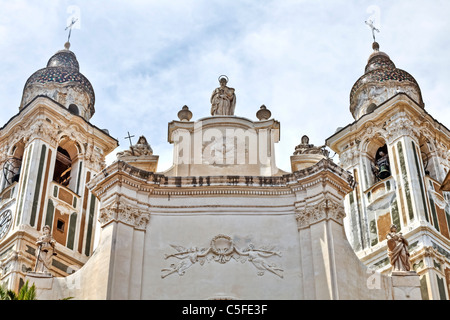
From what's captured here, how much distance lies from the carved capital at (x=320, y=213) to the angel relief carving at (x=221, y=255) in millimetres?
1186

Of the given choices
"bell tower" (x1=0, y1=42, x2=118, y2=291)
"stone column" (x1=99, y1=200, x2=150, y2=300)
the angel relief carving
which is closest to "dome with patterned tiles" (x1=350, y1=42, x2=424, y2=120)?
"bell tower" (x1=0, y1=42, x2=118, y2=291)

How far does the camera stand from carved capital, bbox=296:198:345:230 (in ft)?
80.9

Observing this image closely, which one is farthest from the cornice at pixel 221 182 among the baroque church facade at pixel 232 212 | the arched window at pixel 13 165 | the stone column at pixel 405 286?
the arched window at pixel 13 165

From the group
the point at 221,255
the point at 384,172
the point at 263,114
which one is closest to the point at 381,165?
the point at 384,172

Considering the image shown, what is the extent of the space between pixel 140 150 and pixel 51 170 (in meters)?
10.0

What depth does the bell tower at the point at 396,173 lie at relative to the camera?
32.9m

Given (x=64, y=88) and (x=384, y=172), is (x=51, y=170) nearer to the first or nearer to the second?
(x=64, y=88)

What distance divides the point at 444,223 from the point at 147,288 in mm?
14862

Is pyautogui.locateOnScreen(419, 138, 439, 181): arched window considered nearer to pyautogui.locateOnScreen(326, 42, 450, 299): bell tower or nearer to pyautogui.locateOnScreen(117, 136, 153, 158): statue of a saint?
pyautogui.locateOnScreen(326, 42, 450, 299): bell tower

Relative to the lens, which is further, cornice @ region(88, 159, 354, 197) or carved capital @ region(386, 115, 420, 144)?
carved capital @ region(386, 115, 420, 144)

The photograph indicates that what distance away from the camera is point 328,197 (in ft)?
82.0

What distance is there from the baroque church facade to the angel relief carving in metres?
0.03
